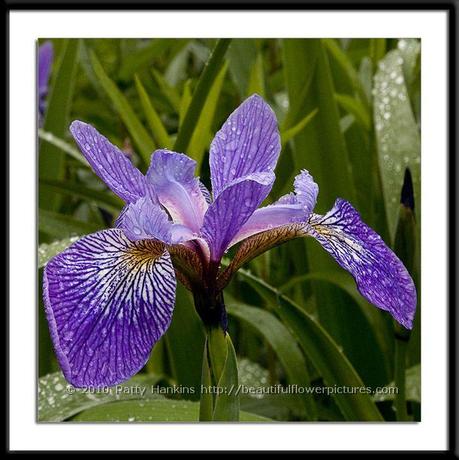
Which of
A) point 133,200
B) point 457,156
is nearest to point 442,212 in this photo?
point 457,156

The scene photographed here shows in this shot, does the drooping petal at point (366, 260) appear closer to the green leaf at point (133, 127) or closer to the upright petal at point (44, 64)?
the green leaf at point (133, 127)

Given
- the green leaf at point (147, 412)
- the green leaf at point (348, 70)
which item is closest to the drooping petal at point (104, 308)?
the green leaf at point (147, 412)

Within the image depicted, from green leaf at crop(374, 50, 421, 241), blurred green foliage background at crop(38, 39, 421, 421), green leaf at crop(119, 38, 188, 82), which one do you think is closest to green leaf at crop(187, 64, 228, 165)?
blurred green foliage background at crop(38, 39, 421, 421)

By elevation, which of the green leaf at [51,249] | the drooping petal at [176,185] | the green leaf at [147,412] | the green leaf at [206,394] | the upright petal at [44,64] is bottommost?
the green leaf at [147,412]

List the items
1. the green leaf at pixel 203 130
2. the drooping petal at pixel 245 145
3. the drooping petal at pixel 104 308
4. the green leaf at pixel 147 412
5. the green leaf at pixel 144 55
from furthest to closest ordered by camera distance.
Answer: the green leaf at pixel 144 55
the green leaf at pixel 203 130
the green leaf at pixel 147 412
the drooping petal at pixel 245 145
the drooping petal at pixel 104 308

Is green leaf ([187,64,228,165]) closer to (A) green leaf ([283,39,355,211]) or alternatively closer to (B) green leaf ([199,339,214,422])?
(A) green leaf ([283,39,355,211])

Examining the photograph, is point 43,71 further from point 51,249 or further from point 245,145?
point 245,145
